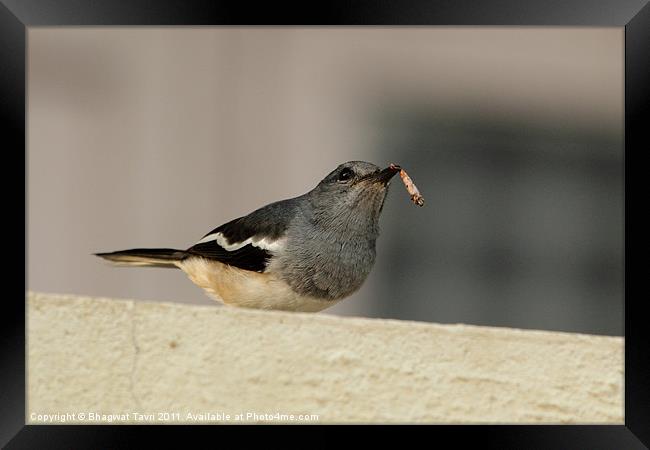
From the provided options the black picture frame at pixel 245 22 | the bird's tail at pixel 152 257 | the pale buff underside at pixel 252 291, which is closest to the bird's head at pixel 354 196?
the pale buff underside at pixel 252 291

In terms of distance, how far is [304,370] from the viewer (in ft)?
9.05

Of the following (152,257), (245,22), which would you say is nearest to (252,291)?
(152,257)

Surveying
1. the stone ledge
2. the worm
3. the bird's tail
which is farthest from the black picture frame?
the bird's tail

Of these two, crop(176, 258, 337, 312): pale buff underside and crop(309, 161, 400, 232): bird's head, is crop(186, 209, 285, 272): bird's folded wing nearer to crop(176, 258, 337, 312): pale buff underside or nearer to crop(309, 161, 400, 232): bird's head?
crop(176, 258, 337, 312): pale buff underside

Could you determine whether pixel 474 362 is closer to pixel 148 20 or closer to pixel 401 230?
pixel 148 20

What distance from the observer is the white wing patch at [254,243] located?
10.9 feet

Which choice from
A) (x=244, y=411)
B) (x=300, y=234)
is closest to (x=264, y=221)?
(x=300, y=234)

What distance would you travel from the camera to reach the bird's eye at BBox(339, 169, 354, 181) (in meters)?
3.46

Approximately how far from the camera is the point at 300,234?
334cm

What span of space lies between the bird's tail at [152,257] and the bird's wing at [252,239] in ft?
0.31

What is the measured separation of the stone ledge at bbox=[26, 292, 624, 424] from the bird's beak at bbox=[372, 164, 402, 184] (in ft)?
2.38

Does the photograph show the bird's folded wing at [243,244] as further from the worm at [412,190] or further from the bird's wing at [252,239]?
the worm at [412,190]

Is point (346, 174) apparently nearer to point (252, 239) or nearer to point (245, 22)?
point (252, 239)

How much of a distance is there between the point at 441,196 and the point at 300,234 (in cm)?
360
